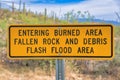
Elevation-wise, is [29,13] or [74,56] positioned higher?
[29,13]

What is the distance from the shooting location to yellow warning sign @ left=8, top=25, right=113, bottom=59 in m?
4.32

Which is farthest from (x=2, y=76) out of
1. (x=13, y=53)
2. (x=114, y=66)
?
(x=13, y=53)

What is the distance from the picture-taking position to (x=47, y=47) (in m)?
4.39

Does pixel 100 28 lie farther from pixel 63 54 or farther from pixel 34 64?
pixel 34 64

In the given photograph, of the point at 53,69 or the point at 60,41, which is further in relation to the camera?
the point at 53,69

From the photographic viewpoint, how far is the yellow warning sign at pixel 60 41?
4.32 metres

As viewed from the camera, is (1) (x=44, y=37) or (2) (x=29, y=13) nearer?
(1) (x=44, y=37)

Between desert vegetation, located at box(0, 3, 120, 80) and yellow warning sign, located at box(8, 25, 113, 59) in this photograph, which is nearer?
yellow warning sign, located at box(8, 25, 113, 59)

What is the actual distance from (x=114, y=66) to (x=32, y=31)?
9.34 ft

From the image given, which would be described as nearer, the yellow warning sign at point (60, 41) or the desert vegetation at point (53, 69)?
the yellow warning sign at point (60, 41)

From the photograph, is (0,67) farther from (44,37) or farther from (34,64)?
(44,37)

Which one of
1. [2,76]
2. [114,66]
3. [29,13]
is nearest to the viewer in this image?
[2,76]

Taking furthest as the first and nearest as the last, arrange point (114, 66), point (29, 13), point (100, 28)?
point (29, 13), point (114, 66), point (100, 28)

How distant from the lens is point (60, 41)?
439 centimetres
